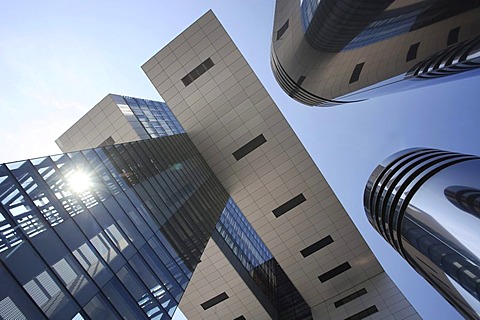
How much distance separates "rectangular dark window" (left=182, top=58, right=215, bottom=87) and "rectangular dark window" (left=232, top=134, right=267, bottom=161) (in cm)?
762

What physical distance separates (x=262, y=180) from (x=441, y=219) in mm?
22486

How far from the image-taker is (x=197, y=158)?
3294 centimetres

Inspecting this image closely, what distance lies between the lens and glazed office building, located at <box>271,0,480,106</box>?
764cm

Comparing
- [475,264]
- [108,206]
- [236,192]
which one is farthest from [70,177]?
[236,192]

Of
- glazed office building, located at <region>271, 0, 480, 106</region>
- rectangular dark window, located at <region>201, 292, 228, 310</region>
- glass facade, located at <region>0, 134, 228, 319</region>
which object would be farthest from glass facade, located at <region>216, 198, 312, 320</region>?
glazed office building, located at <region>271, 0, 480, 106</region>

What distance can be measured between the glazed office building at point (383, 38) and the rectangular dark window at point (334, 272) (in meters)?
23.7

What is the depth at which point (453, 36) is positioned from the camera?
320 inches

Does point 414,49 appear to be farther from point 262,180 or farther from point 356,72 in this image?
point 262,180

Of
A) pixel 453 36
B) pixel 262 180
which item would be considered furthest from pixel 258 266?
pixel 453 36

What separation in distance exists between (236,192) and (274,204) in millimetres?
3949

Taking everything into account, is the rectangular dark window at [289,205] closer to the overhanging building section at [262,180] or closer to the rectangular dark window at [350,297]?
the overhanging building section at [262,180]

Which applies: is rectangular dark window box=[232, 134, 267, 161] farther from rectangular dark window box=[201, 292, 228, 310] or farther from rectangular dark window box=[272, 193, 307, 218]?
rectangular dark window box=[201, 292, 228, 310]

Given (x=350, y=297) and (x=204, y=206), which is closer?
(x=204, y=206)

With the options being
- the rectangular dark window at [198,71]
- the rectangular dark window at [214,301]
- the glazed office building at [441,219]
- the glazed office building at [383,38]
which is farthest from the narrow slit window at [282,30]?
the rectangular dark window at [214,301]
